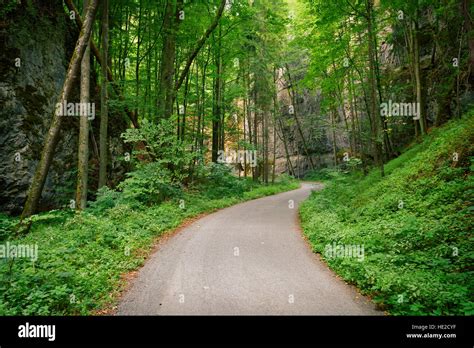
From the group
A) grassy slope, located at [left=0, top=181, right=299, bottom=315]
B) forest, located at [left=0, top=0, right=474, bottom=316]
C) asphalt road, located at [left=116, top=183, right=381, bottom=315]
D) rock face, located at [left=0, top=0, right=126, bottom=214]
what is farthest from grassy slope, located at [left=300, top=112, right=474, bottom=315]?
rock face, located at [left=0, top=0, right=126, bottom=214]

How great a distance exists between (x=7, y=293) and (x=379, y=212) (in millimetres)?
9504

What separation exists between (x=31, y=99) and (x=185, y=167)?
7.69 m

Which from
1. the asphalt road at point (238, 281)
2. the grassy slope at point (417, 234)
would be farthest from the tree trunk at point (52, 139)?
the grassy slope at point (417, 234)

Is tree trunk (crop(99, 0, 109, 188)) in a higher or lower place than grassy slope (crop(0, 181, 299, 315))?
higher

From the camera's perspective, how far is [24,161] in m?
12.2

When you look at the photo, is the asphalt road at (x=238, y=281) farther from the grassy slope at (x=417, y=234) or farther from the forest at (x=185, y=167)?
the grassy slope at (x=417, y=234)

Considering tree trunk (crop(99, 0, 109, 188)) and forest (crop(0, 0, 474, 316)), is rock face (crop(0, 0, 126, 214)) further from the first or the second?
tree trunk (crop(99, 0, 109, 188))

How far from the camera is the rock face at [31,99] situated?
11.9m

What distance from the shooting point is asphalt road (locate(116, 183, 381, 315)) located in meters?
4.77

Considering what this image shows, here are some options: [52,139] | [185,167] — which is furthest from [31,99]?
[185,167]

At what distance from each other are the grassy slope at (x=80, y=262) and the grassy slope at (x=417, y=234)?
5032 millimetres

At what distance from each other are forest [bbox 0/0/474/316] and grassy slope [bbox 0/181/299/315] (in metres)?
0.04

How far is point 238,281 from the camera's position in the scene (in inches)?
231
